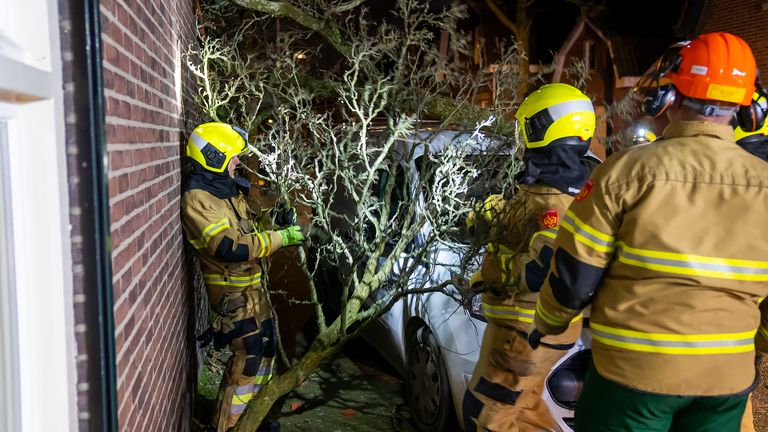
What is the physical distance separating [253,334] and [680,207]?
108 inches

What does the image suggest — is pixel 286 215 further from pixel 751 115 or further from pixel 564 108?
pixel 751 115

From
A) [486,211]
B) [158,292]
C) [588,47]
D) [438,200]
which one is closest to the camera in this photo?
[158,292]

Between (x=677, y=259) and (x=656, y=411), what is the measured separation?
58 cm

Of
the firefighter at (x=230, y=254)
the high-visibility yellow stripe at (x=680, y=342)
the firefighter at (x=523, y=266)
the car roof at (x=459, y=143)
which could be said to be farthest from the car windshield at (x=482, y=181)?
the high-visibility yellow stripe at (x=680, y=342)

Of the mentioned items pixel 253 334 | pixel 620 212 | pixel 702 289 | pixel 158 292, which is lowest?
pixel 253 334

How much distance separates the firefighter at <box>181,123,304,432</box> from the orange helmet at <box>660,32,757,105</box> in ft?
8.15

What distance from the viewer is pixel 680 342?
2.29 metres

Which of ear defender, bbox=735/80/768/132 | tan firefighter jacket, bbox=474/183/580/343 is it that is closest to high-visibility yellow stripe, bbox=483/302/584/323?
tan firefighter jacket, bbox=474/183/580/343

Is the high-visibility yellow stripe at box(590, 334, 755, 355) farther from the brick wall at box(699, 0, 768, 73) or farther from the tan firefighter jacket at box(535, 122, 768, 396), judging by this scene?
the brick wall at box(699, 0, 768, 73)

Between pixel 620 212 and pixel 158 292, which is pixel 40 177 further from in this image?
pixel 620 212

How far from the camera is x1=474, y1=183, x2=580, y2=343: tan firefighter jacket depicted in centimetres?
337

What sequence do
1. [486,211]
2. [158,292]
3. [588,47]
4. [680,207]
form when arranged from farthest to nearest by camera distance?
[588,47] < [486,211] < [158,292] < [680,207]

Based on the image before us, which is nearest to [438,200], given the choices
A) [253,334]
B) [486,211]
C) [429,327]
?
[486,211]

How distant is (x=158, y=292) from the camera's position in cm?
277
